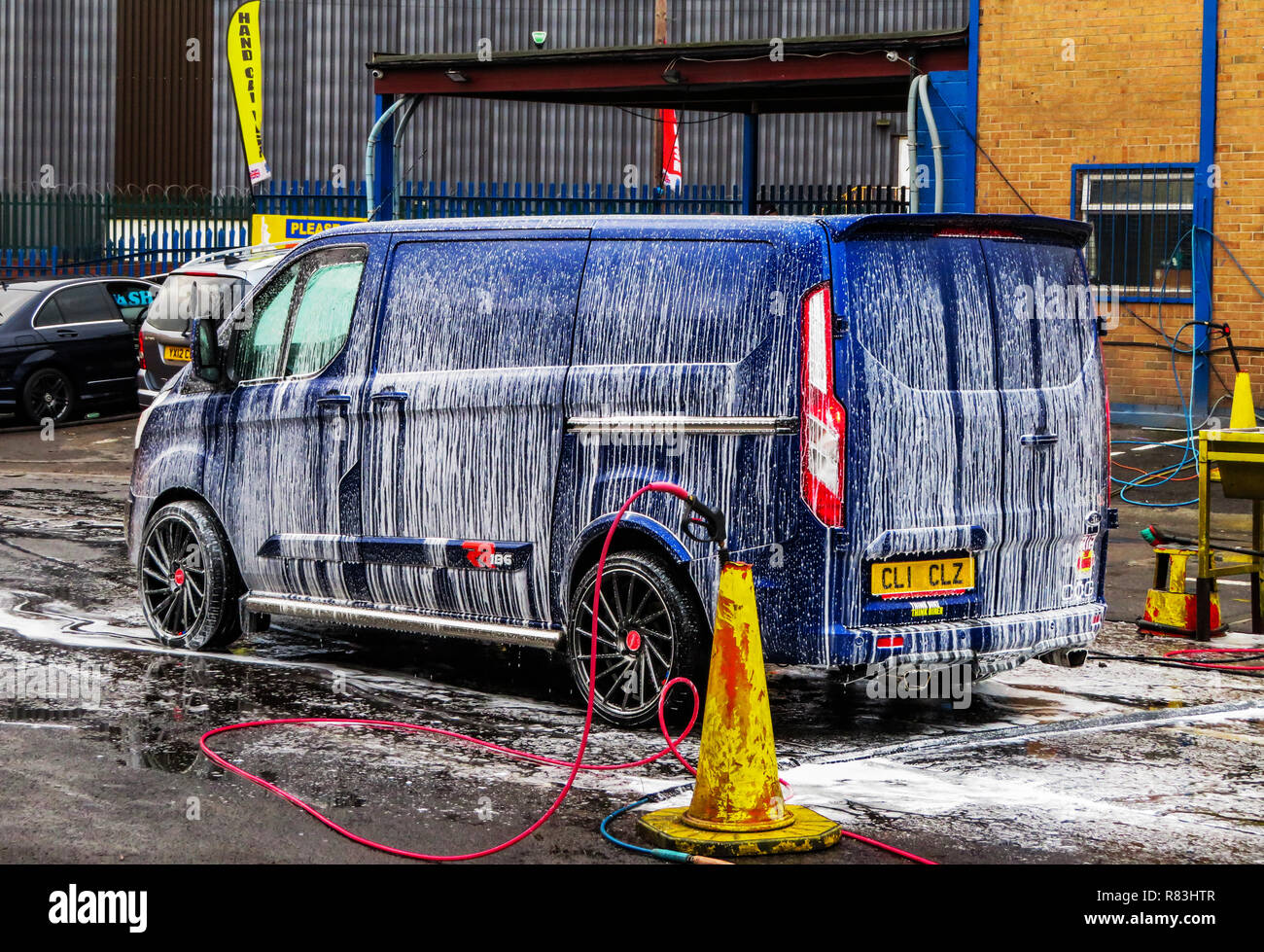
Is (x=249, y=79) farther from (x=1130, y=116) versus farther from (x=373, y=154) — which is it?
(x=1130, y=116)

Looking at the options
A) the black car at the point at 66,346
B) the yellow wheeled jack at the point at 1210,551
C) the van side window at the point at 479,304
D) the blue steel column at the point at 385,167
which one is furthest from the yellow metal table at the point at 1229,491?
the blue steel column at the point at 385,167

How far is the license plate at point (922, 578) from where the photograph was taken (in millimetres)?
6906

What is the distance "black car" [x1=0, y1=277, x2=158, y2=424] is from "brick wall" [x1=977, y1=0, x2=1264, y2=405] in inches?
399

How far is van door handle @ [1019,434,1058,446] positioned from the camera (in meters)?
7.37

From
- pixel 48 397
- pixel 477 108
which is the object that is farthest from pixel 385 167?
pixel 477 108

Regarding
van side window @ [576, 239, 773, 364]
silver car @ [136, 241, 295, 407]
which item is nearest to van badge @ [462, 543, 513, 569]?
van side window @ [576, 239, 773, 364]

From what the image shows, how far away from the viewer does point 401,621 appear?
809 centimetres

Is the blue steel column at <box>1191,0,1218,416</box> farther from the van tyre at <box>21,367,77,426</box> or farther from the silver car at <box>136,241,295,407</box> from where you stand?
the van tyre at <box>21,367,77,426</box>

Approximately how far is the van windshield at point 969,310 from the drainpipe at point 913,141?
1256 cm

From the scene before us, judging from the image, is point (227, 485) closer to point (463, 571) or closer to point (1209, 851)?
point (463, 571)

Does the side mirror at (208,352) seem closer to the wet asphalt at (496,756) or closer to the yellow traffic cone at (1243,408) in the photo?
the wet asphalt at (496,756)

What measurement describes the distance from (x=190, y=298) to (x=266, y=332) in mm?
9437
